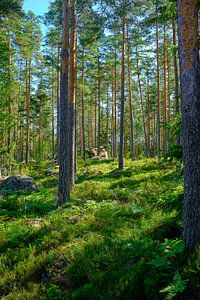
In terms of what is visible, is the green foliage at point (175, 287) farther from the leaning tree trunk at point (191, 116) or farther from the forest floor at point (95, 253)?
the leaning tree trunk at point (191, 116)

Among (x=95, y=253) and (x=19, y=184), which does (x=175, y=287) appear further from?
(x=19, y=184)

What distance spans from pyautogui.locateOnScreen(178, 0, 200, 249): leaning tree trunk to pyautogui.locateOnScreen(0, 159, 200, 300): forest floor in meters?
0.46

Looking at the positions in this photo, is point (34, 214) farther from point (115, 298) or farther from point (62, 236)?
point (115, 298)

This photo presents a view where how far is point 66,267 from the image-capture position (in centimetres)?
588

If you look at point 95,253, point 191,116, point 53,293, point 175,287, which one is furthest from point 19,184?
point 175,287

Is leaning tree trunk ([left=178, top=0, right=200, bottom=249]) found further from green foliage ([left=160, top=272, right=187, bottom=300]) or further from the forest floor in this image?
green foliage ([left=160, top=272, right=187, bottom=300])

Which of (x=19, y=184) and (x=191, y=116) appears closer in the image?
(x=191, y=116)

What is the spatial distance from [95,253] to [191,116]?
10.7 ft

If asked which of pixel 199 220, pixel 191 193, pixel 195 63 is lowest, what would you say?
pixel 199 220

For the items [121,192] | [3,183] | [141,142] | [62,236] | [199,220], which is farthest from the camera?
[141,142]

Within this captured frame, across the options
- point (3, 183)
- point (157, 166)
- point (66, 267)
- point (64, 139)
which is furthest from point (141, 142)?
point (66, 267)

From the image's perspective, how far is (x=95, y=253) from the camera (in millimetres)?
5949

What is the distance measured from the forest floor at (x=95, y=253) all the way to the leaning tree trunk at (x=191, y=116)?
46 cm

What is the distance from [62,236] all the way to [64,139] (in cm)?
408
